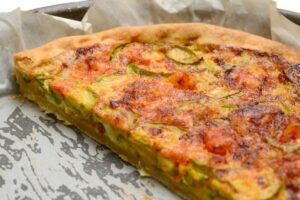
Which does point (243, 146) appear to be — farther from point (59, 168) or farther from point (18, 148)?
point (18, 148)

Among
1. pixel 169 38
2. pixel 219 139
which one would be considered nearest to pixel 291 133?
pixel 219 139

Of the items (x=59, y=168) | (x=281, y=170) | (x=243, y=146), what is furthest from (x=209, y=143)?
(x=59, y=168)

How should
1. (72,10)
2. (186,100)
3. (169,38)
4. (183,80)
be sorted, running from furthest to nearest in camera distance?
(72,10)
(169,38)
(183,80)
(186,100)

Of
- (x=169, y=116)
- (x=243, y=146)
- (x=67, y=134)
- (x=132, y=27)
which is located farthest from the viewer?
(x=132, y=27)

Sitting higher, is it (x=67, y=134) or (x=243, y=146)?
(x=243, y=146)

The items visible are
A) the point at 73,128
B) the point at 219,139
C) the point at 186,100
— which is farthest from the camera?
the point at 73,128

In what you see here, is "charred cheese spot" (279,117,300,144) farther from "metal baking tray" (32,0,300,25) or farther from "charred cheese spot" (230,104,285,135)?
"metal baking tray" (32,0,300,25)

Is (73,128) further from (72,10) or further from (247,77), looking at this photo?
(247,77)

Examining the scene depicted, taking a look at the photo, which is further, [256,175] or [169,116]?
[169,116]
